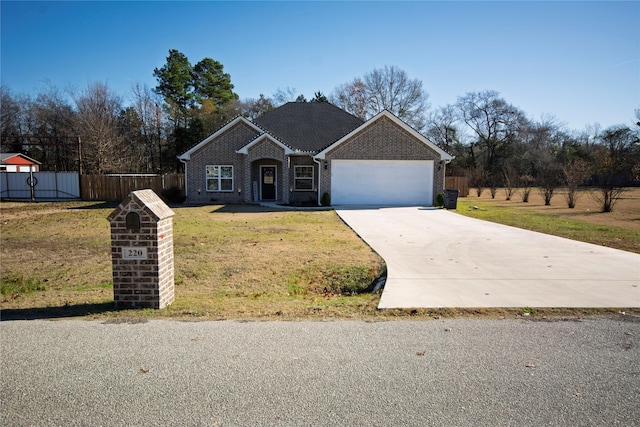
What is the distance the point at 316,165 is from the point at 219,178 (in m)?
5.63

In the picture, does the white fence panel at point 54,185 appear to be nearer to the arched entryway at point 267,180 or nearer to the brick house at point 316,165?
the brick house at point 316,165

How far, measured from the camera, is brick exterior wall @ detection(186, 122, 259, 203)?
23.5 metres

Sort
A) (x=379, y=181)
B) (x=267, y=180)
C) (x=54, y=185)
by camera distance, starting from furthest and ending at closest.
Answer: (x=54, y=185), (x=267, y=180), (x=379, y=181)

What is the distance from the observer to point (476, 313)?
5.23 m

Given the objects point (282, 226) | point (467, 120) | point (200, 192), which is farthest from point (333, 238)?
point (467, 120)

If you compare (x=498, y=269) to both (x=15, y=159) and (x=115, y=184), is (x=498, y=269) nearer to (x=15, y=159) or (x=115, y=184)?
(x=115, y=184)

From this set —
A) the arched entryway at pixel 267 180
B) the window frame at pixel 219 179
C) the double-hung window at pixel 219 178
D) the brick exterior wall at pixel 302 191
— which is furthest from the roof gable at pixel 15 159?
the brick exterior wall at pixel 302 191

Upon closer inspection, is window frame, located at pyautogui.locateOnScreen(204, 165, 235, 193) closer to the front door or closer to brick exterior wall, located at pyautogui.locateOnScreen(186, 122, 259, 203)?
brick exterior wall, located at pyautogui.locateOnScreen(186, 122, 259, 203)

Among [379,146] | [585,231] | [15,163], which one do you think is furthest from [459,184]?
[15,163]

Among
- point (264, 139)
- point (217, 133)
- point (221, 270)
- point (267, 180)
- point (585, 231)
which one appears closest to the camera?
point (221, 270)

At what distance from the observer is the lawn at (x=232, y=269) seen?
5.37 metres

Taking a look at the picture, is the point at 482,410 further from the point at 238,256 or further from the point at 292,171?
the point at 292,171

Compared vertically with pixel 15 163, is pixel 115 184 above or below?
below

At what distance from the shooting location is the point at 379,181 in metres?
22.0
